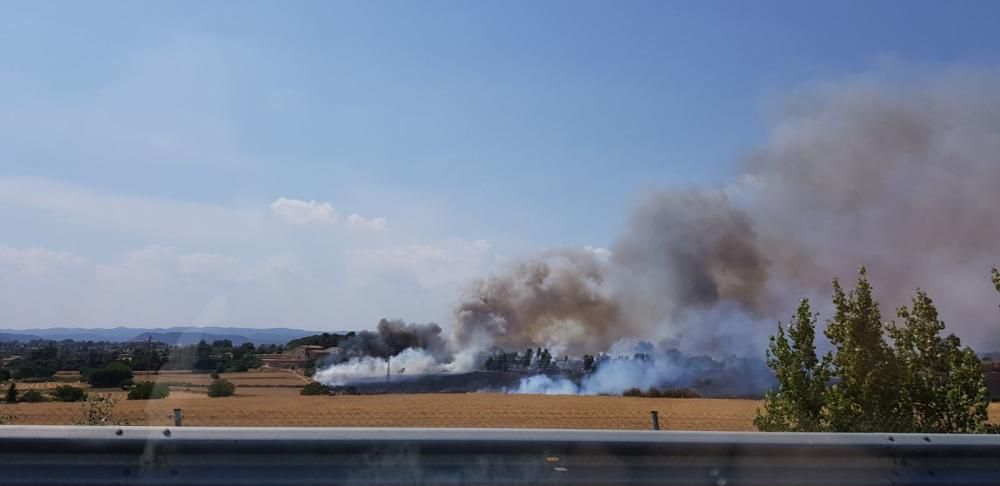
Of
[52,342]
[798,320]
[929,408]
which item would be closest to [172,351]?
[52,342]

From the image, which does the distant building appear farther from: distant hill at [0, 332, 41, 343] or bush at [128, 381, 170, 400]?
bush at [128, 381, 170, 400]

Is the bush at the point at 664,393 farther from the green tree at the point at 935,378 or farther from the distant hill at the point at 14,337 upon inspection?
the green tree at the point at 935,378

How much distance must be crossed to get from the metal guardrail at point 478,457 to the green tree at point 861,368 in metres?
7.29

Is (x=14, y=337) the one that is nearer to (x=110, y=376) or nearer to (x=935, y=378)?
(x=110, y=376)

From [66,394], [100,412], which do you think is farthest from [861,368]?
[66,394]

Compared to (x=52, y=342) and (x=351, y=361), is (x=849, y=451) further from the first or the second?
(x=351, y=361)

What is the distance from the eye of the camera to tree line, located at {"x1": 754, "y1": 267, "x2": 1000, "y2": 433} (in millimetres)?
11828

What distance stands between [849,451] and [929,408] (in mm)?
8450

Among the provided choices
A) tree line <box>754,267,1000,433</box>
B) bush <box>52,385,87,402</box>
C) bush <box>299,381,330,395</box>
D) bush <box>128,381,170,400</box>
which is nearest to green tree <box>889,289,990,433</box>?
tree line <box>754,267,1000,433</box>

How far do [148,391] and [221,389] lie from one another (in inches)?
220

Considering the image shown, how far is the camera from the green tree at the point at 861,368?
12.5 m

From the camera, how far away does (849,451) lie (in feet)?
16.3

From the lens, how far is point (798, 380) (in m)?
13.4

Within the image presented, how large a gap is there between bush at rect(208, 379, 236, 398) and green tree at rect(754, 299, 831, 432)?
707 inches
